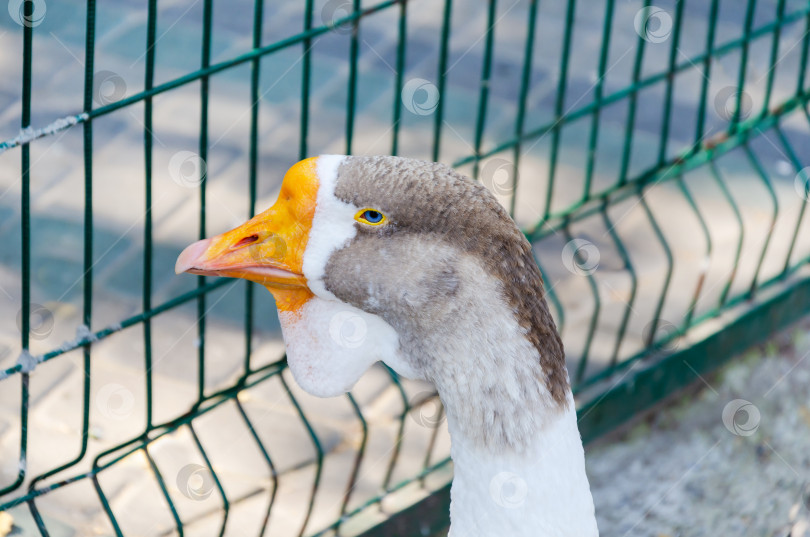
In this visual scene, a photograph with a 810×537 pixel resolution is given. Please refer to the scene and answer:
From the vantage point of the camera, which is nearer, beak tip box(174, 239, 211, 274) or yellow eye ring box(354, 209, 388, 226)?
yellow eye ring box(354, 209, 388, 226)

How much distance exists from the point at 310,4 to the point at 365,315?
1016mm

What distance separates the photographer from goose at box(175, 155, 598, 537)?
73.2 inches

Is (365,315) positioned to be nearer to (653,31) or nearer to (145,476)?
(145,476)

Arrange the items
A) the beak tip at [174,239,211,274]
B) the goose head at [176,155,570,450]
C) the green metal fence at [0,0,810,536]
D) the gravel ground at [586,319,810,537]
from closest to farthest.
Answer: the goose head at [176,155,570,450], the beak tip at [174,239,211,274], the green metal fence at [0,0,810,536], the gravel ground at [586,319,810,537]

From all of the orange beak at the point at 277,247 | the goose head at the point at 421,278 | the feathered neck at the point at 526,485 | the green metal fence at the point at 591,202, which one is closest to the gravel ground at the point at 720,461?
the green metal fence at the point at 591,202

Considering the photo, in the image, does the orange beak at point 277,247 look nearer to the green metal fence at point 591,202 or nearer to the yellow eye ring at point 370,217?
the yellow eye ring at point 370,217

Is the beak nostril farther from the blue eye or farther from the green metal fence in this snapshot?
the green metal fence

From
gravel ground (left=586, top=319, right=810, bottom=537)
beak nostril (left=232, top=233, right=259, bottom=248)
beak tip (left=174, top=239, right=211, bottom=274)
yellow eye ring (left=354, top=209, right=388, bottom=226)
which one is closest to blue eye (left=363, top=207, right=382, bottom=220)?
yellow eye ring (left=354, top=209, right=388, bottom=226)

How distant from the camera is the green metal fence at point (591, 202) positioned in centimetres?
266

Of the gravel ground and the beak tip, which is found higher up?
the beak tip

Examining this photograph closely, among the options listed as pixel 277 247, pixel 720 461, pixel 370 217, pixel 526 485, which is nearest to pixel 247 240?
pixel 277 247

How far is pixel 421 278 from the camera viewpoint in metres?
1.89

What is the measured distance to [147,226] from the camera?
8.41 feet

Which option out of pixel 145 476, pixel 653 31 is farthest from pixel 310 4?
pixel 653 31
